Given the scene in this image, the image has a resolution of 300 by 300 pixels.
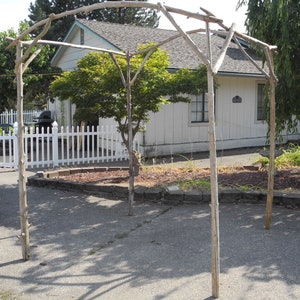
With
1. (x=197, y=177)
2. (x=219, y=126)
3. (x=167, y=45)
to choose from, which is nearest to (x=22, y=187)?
(x=197, y=177)

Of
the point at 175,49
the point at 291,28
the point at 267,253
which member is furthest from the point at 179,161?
the point at 267,253

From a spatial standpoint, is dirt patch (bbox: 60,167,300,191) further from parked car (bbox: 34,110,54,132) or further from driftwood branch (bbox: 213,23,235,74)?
parked car (bbox: 34,110,54,132)

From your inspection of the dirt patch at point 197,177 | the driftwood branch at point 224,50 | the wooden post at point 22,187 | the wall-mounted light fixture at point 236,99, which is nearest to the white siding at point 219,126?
the wall-mounted light fixture at point 236,99

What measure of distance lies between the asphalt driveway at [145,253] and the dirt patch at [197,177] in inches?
41.9

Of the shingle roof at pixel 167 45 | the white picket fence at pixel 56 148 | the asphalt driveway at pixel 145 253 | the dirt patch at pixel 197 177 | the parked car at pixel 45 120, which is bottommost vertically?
the asphalt driveway at pixel 145 253

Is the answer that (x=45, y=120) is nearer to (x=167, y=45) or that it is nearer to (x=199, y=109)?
(x=167, y=45)

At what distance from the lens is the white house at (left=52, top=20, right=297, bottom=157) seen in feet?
46.1

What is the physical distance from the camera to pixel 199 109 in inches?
599

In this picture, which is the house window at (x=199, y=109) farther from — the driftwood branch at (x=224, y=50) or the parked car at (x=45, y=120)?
the driftwood branch at (x=224, y=50)

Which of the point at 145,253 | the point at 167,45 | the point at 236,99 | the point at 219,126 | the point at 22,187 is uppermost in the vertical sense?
the point at 167,45

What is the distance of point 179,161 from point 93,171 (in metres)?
3.51

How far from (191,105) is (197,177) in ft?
21.2

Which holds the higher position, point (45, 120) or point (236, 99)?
point (236, 99)

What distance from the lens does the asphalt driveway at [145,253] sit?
12.9ft
